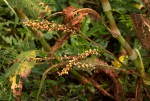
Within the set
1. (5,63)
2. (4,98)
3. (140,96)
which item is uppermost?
(5,63)

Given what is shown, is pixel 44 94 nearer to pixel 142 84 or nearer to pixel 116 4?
pixel 142 84

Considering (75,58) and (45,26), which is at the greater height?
(45,26)

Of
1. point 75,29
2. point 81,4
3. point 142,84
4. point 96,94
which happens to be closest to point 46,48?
point 75,29

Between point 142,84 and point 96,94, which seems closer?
point 142,84

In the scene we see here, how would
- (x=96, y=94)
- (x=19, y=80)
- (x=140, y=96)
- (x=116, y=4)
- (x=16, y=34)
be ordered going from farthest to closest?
(x=16, y=34), (x=116, y=4), (x=96, y=94), (x=140, y=96), (x=19, y=80)

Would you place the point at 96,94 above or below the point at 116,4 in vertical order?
below

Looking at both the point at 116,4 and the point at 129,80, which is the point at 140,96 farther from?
the point at 116,4

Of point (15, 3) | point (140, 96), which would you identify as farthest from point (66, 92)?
point (15, 3)

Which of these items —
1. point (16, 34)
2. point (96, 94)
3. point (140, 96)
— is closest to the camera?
point (140, 96)
